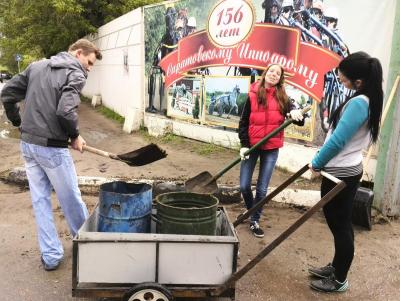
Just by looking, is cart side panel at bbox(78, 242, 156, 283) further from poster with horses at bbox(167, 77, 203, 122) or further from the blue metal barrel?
poster with horses at bbox(167, 77, 203, 122)

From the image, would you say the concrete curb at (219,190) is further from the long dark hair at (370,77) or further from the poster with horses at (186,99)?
the poster with horses at (186,99)

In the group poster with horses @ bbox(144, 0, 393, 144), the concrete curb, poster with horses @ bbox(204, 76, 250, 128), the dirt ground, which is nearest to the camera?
the dirt ground

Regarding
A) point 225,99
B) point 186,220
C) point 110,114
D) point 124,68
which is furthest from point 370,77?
point 110,114

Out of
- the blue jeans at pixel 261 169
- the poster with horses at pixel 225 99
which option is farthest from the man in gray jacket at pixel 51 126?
the poster with horses at pixel 225 99

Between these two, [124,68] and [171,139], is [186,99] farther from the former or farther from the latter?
[124,68]

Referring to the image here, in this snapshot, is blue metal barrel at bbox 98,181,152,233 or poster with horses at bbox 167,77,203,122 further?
poster with horses at bbox 167,77,203,122

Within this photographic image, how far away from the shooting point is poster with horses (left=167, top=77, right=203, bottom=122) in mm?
8656

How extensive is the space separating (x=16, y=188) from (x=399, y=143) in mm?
5169

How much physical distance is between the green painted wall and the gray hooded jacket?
11.9 feet

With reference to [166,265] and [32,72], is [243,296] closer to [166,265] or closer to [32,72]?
[166,265]

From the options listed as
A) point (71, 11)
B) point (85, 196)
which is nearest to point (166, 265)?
point (85, 196)

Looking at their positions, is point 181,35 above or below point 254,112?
above

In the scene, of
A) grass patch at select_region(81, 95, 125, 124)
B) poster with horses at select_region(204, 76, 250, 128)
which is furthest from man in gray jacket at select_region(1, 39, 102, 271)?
grass patch at select_region(81, 95, 125, 124)

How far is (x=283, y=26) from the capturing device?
6602 millimetres
